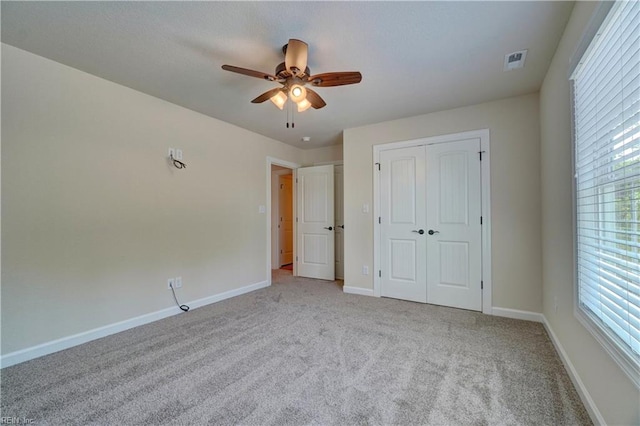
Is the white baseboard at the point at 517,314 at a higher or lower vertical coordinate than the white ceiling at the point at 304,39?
lower

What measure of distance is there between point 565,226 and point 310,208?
350cm

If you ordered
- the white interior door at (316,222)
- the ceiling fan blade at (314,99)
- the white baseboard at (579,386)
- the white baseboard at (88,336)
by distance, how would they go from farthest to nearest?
the white interior door at (316,222), the ceiling fan blade at (314,99), the white baseboard at (88,336), the white baseboard at (579,386)

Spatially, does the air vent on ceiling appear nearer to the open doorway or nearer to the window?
the window

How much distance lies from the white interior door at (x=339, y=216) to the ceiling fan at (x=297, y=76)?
2532 millimetres

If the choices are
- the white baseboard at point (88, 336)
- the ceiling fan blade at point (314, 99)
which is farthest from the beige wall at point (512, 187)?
the white baseboard at point (88, 336)

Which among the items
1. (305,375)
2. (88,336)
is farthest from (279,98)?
(88,336)

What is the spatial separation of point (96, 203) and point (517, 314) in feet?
14.2

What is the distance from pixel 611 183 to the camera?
133cm

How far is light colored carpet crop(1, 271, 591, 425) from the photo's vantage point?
4.95ft

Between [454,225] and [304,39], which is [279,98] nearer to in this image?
[304,39]

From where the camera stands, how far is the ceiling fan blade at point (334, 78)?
6.30 feet

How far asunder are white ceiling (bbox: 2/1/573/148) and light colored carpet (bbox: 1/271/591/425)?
236 centimetres

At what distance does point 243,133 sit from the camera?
3.96 meters

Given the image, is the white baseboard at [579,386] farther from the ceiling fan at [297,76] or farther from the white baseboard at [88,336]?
the white baseboard at [88,336]
